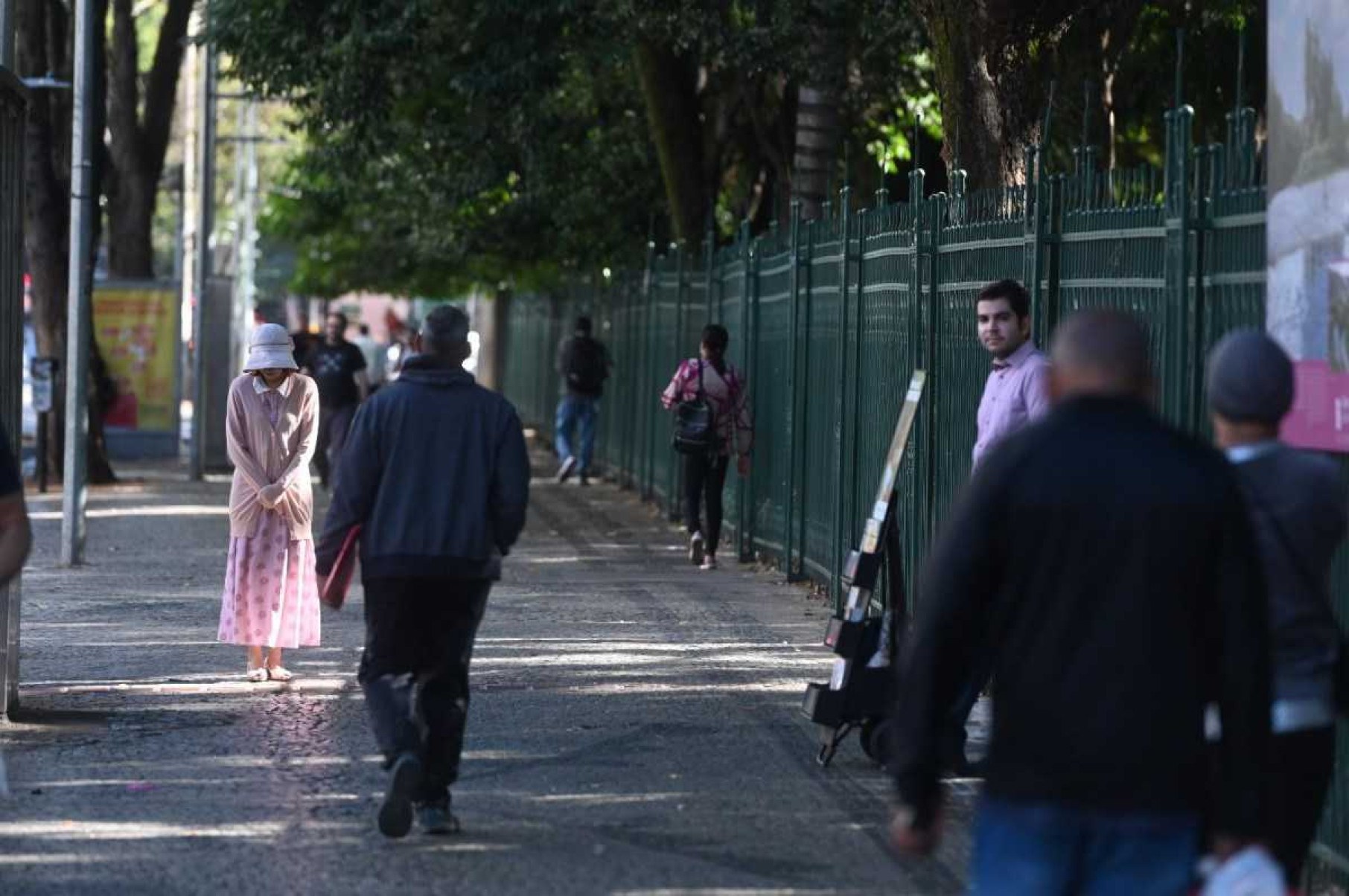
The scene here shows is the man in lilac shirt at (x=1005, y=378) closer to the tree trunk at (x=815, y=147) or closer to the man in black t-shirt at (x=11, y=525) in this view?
the man in black t-shirt at (x=11, y=525)

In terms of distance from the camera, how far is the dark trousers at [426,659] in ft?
26.7

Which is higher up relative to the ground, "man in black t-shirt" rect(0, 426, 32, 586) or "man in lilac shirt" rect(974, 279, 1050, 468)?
"man in lilac shirt" rect(974, 279, 1050, 468)

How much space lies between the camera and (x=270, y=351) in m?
11.8

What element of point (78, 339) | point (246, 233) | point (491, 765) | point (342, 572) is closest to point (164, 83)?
point (78, 339)

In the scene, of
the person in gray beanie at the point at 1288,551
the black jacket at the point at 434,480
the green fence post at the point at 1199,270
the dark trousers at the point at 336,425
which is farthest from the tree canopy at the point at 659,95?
the person in gray beanie at the point at 1288,551

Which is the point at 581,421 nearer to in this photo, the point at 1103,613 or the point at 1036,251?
the point at 1036,251

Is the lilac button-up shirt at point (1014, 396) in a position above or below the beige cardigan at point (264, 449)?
above

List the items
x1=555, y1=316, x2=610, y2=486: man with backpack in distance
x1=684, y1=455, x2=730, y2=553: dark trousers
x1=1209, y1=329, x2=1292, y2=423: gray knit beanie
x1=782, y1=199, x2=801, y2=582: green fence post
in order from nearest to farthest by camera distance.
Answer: x1=1209, y1=329, x2=1292, y2=423: gray knit beanie
x1=782, y1=199, x2=801, y2=582: green fence post
x1=684, y1=455, x2=730, y2=553: dark trousers
x1=555, y1=316, x2=610, y2=486: man with backpack in distance

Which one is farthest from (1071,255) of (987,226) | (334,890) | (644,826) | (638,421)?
→ (638,421)

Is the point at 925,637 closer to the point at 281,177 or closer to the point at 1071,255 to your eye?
the point at 1071,255

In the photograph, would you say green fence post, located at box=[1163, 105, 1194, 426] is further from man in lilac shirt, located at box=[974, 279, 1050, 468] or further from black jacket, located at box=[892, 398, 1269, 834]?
black jacket, located at box=[892, 398, 1269, 834]

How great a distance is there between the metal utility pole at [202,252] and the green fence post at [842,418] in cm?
1428

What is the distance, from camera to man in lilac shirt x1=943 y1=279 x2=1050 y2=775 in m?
9.20

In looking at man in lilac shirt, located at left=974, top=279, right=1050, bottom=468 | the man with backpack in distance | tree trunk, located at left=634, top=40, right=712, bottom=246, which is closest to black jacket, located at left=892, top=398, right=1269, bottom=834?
man in lilac shirt, located at left=974, top=279, right=1050, bottom=468
